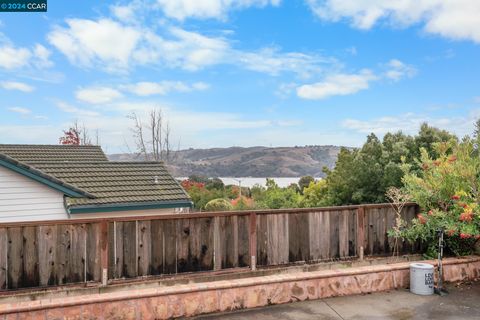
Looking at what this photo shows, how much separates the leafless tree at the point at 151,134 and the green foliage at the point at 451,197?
104 feet

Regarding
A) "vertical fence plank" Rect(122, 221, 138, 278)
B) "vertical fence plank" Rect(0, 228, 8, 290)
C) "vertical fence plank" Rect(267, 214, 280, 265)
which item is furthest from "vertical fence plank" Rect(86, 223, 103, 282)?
"vertical fence plank" Rect(267, 214, 280, 265)

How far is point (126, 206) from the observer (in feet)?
38.8

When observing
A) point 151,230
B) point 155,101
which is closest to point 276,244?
point 151,230

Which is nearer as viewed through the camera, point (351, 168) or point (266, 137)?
point (351, 168)

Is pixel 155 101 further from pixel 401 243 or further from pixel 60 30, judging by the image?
pixel 401 243

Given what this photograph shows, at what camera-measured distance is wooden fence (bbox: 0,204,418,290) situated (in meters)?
6.60

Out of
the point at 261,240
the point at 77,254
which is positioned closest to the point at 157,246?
the point at 77,254

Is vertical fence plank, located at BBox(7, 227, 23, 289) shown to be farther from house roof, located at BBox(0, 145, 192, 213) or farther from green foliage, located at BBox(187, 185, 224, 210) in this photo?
green foliage, located at BBox(187, 185, 224, 210)

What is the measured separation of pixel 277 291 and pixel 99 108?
31090 mm

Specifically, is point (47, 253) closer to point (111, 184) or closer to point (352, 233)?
point (352, 233)

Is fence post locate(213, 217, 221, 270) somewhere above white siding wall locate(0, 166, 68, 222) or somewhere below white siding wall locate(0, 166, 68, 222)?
below

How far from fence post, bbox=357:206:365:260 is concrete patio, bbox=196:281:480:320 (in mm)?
→ 1901

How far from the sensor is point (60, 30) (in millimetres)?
18359

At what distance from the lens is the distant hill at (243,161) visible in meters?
37.9
